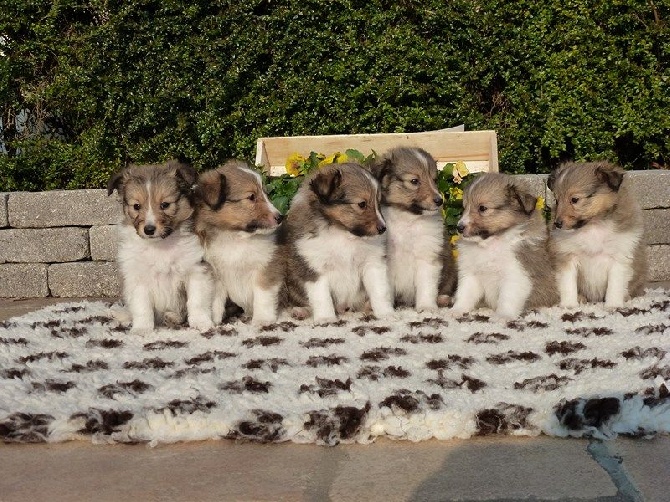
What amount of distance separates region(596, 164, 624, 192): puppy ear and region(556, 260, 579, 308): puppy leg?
0.63 metres

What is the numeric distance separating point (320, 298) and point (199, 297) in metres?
0.86

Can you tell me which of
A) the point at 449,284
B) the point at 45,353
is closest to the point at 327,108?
the point at 449,284

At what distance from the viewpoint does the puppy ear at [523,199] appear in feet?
18.2

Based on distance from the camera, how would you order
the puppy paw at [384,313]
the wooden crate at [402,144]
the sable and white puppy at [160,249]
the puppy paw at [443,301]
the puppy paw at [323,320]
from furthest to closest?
the wooden crate at [402,144] < the puppy paw at [443,301] < the puppy paw at [384,313] < the puppy paw at [323,320] < the sable and white puppy at [160,249]

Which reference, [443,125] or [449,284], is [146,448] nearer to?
[449,284]

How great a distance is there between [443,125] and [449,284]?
2.45 metres

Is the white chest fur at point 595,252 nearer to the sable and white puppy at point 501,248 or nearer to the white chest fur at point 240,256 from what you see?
the sable and white puppy at point 501,248

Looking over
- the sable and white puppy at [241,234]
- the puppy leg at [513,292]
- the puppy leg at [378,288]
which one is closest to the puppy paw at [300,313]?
the sable and white puppy at [241,234]

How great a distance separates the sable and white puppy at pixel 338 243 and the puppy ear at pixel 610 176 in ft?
5.50

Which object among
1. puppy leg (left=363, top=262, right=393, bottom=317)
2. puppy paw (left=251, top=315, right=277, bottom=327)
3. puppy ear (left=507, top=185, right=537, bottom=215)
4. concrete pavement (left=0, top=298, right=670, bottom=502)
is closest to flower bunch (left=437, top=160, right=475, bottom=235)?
puppy ear (left=507, top=185, right=537, bottom=215)

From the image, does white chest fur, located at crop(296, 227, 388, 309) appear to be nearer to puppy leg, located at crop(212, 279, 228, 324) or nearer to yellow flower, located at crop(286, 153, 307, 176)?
puppy leg, located at crop(212, 279, 228, 324)

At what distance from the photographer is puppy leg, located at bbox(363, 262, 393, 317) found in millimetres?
5512

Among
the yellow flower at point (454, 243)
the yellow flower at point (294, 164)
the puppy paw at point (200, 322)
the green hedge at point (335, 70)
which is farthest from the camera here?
the green hedge at point (335, 70)

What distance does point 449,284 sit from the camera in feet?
20.3
